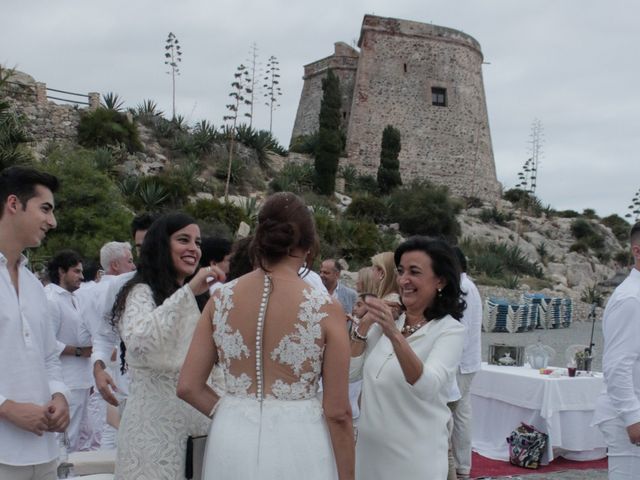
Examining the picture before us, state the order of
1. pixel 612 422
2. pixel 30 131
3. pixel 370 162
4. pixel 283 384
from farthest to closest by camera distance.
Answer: pixel 370 162
pixel 30 131
pixel 612 422
pixel 283 384

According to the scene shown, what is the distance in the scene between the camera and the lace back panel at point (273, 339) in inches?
90.3

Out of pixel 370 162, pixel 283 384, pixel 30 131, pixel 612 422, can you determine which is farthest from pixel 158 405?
pixel 370 162

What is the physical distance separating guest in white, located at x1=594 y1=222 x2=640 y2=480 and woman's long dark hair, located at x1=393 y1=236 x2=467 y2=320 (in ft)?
2.77

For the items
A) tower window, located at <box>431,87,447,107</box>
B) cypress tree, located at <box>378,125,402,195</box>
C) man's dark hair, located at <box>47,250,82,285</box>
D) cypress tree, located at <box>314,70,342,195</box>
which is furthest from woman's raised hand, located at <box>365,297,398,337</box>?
tower window, located at <box>431,87,447,107</box>

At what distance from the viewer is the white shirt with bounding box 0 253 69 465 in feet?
8.02

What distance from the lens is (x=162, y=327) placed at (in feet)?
8.73

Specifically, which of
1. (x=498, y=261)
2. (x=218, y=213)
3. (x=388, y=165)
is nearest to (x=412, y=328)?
(x=218, y=213)

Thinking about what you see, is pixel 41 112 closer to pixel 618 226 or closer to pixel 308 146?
pixel 308 146

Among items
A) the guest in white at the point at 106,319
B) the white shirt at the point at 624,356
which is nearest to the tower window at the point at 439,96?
the guest in white at the point at 106,319

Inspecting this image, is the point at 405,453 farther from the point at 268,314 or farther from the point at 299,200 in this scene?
the point at 299,200

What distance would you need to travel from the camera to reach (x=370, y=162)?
3775 centimetres

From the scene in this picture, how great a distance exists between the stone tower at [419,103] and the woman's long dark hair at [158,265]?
34.9 m

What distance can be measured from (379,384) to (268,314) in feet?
2.51

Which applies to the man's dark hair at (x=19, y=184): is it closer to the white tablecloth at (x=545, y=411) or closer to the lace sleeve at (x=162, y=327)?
the lace sleeve at (x=162, y=327)
